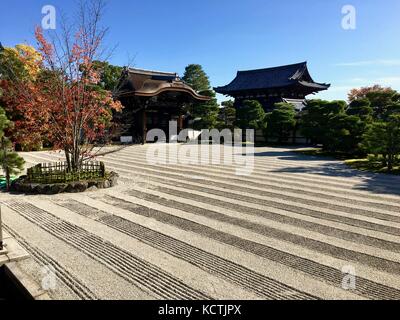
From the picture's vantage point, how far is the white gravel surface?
4273mm

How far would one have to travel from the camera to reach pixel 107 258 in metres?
5.10

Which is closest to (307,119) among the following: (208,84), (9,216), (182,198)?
(182,198)

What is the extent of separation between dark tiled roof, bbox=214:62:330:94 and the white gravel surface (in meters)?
28.3

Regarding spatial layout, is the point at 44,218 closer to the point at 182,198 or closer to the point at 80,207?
the point at 80,207

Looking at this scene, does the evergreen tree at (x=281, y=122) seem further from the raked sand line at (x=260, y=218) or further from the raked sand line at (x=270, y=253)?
the raked sand line at (x=270, y=253)

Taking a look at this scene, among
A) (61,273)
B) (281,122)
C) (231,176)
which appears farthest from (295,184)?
(281,122)

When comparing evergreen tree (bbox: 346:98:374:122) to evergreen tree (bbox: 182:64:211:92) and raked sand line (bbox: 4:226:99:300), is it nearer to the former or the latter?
raked sand line (bbox: 4:226:99:300)

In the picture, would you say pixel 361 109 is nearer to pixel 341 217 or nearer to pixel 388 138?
pixel 388 138

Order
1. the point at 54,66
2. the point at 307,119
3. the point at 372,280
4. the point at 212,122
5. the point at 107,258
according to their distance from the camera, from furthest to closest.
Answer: the point at 212,122
the point at 307,119
the point at 54,66
the point at 107,258
the point at 372,280

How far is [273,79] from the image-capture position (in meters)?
38.4

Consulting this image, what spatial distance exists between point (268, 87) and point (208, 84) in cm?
2033

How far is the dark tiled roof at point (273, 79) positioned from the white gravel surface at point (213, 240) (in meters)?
28.3

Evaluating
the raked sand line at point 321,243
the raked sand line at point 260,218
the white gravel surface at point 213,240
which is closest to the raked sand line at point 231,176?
the white gravel surface at point 213,240

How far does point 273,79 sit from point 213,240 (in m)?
36.1
